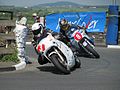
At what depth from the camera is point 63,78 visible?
1055cm

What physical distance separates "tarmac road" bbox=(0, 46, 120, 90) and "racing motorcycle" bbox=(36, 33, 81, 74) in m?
0.32

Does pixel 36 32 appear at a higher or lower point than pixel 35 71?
higher

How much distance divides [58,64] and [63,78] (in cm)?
52

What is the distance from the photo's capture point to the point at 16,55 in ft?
44.9

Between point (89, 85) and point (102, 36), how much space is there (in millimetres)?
13356

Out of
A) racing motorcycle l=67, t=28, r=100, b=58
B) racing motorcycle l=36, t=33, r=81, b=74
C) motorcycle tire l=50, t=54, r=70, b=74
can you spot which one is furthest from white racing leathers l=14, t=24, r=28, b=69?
racing motorcycle l=67, t=28, r=100, b=58

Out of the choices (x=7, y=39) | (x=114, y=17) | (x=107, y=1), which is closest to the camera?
(x=7, y=39)

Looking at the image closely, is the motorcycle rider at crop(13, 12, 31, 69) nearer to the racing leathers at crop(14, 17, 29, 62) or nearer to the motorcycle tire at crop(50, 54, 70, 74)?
the racing leathers at crop(14, 17, 29, 62)

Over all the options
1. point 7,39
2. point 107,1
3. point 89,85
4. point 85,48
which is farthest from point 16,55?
point 107,1

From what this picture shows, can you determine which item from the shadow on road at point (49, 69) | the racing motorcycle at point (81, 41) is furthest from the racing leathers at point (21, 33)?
the racing motorcycle at point (81, 41)

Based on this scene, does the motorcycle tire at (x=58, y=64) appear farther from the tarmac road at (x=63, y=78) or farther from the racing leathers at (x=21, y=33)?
the racing leathers at (x=21, y=33)

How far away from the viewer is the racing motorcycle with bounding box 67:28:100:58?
15.1m

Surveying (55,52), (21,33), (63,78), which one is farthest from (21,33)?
(63,78)

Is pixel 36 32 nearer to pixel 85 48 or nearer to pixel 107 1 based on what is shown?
pixel 85 48
